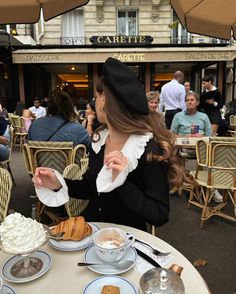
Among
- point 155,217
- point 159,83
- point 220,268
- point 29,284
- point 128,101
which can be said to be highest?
point 159,83

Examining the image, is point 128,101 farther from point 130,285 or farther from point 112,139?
point 130,285

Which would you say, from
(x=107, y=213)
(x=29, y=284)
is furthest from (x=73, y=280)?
(x=107, y=213)

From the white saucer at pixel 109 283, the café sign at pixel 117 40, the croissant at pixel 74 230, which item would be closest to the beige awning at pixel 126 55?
the café sign at pixel 117 40

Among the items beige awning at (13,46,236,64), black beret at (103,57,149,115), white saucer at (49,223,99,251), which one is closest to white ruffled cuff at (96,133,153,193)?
black beret at (103,57,149,115)

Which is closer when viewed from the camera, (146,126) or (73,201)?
(146,126)

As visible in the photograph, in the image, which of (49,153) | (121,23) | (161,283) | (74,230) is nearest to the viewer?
(161,283)

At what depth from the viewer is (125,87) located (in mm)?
1385

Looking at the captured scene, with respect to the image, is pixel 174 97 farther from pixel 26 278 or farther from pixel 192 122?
pixel 26 278

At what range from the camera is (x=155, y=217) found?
4.43 feet

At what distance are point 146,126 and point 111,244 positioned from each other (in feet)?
1.96

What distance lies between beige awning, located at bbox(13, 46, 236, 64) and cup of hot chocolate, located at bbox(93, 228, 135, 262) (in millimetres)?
9757

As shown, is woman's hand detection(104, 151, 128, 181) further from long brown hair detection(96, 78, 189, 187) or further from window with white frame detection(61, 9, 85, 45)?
window with white frame detection(61, 9, 85, 45)

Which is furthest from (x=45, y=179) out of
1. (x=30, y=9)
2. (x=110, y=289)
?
(x=30, y=9)

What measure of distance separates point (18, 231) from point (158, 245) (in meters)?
0.60
